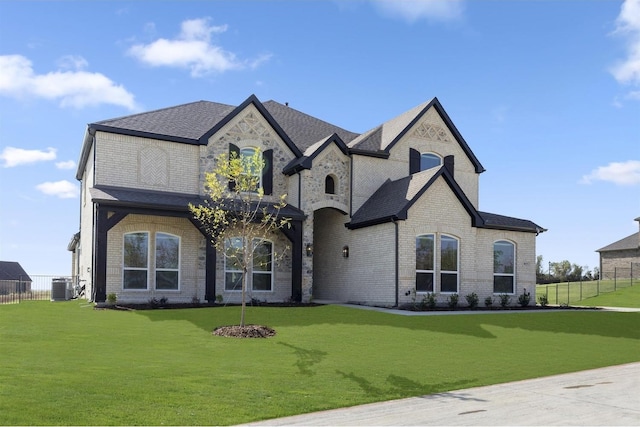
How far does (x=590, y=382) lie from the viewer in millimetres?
10969

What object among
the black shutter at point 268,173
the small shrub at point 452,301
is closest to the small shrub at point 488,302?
the small shrub at point 452,301

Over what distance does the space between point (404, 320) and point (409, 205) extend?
5715mm

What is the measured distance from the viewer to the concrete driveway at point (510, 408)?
788 centimetres

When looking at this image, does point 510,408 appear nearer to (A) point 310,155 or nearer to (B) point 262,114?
(A) point 310,155

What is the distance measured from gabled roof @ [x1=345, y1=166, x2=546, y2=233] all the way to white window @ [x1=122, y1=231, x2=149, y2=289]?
28.9 ft

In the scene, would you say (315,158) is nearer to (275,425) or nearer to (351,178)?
(351,178)

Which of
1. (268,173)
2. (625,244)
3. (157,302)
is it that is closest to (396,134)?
(268,173)

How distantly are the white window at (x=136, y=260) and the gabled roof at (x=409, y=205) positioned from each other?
28.9 ft

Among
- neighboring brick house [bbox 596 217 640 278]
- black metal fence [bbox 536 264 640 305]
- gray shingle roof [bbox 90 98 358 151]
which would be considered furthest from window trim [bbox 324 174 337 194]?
neighboring brick house [bbox 596 217 640 278]

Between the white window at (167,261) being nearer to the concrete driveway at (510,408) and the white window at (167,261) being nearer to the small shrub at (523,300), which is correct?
the small shrub at (523,300)

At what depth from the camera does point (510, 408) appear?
28.5 ft

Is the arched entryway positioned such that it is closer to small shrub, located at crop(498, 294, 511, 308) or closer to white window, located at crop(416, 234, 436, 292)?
white window, located at crop(416, 234, 436, 292)

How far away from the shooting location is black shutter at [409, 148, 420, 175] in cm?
2822

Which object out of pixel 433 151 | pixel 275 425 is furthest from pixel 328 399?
pixel 433 151
